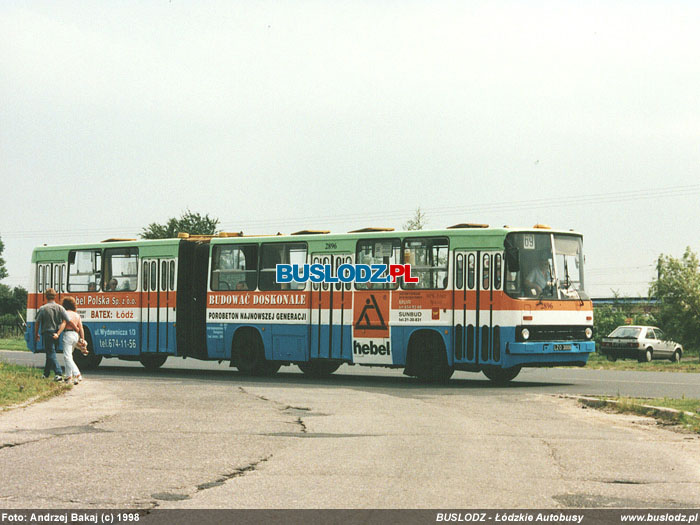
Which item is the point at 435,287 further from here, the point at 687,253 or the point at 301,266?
the point at 687,253

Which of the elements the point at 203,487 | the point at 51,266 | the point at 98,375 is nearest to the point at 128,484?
the point at 203,487

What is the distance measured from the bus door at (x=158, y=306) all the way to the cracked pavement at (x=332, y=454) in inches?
299

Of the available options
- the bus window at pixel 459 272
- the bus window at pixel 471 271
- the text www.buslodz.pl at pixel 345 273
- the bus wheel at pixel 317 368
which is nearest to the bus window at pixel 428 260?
the text www.buslodz.pl at pixel 345 273

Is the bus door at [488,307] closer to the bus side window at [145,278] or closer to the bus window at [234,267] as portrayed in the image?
the bus window at [234,267]

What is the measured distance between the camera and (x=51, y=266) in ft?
89.6

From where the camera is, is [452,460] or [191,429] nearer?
[452,460]

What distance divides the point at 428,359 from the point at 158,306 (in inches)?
292

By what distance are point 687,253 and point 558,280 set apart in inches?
1151

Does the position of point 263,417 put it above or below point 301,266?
below

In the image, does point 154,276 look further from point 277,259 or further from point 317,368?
point 317,368

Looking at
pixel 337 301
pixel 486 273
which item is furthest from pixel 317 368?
pixel 486 273

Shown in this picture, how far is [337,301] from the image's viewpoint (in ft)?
74.1

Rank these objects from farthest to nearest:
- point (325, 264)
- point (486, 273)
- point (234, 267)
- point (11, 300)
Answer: point (11, 300)
point (234, 267)
point (325, 264)
point (486, 273)
